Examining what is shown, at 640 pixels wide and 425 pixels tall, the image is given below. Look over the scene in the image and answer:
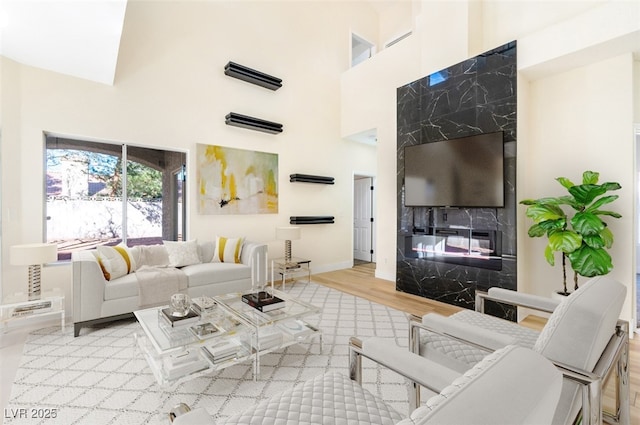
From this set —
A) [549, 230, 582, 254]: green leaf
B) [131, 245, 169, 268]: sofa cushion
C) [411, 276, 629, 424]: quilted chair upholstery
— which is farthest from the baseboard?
[411, 276, 629, 424]: quilted chair upholstery

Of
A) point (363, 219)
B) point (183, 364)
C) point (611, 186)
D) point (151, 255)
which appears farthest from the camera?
point (363, 219)

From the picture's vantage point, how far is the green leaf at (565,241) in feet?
9.36

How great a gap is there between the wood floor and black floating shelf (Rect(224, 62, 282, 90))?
3.58 m

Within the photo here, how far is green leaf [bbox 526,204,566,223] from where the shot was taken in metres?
3.01

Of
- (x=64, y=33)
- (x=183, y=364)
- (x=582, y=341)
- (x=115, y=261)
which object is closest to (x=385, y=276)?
(x=183, y=364)

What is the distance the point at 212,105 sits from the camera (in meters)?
4.68

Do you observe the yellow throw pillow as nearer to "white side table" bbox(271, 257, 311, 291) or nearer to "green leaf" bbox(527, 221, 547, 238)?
"white side table" bbox(271, 257, 311, 291)

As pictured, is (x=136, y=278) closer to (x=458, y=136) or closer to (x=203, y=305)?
(x=203, y=305)

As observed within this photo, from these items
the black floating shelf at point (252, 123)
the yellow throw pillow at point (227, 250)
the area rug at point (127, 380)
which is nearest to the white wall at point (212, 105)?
the black floating shelf at point (252, 123)

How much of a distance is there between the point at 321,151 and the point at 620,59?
4.29 metres

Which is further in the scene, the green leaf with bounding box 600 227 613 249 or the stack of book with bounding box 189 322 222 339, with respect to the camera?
the green leaf with bounding box 600 227 613 249

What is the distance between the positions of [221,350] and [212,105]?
3.83m

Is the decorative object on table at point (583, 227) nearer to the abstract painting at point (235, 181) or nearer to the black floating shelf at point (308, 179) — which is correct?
the black floating shelf at point (308, 179)

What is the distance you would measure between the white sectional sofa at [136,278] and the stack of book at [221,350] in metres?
1.53
